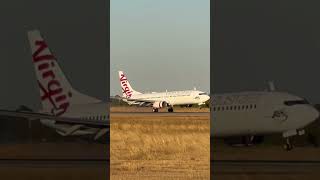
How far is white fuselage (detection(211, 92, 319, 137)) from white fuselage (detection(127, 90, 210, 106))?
66.2m

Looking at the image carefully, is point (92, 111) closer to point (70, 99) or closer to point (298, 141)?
point (70, 99)

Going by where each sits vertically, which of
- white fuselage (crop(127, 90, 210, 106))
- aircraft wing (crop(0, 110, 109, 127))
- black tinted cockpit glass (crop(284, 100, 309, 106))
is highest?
white fuselage (crop(127, 90, 210, 106))

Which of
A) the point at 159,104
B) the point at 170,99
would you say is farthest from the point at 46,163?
the point at 170,99

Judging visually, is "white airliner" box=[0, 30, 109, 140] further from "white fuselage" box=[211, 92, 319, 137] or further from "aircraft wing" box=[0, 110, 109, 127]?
"white fuselage" box=[211, 92, 319, 137]

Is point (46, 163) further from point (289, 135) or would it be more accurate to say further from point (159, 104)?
point (159, 104)

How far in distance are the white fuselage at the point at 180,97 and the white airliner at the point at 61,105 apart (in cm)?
6854

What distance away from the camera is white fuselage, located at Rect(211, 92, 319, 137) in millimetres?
21356

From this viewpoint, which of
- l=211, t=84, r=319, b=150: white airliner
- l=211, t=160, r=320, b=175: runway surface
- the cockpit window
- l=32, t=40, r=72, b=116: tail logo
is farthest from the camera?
the cockpit window

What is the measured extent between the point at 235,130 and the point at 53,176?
23.1 feet

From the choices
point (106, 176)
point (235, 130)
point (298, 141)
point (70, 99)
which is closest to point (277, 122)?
point (298, 141)

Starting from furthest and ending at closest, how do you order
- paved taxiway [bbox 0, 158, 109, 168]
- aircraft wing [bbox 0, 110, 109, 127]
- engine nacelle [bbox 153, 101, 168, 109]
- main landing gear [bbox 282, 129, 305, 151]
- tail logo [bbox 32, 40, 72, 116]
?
engine nacelle [bbox 153, 101, 168, 109], main landing gear [bbox 282, 129, 305, 151], tail logo [bbox 32, 40, 72, 116], aircraft wing [bbox 0, 110, 109, 127], paved taxiway [bbox 0, 158, 109, 168]

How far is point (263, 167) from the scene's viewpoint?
1825 cm

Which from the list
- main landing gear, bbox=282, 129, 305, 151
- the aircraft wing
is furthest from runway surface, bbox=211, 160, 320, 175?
the aircraft wing

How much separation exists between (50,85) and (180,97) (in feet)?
229
